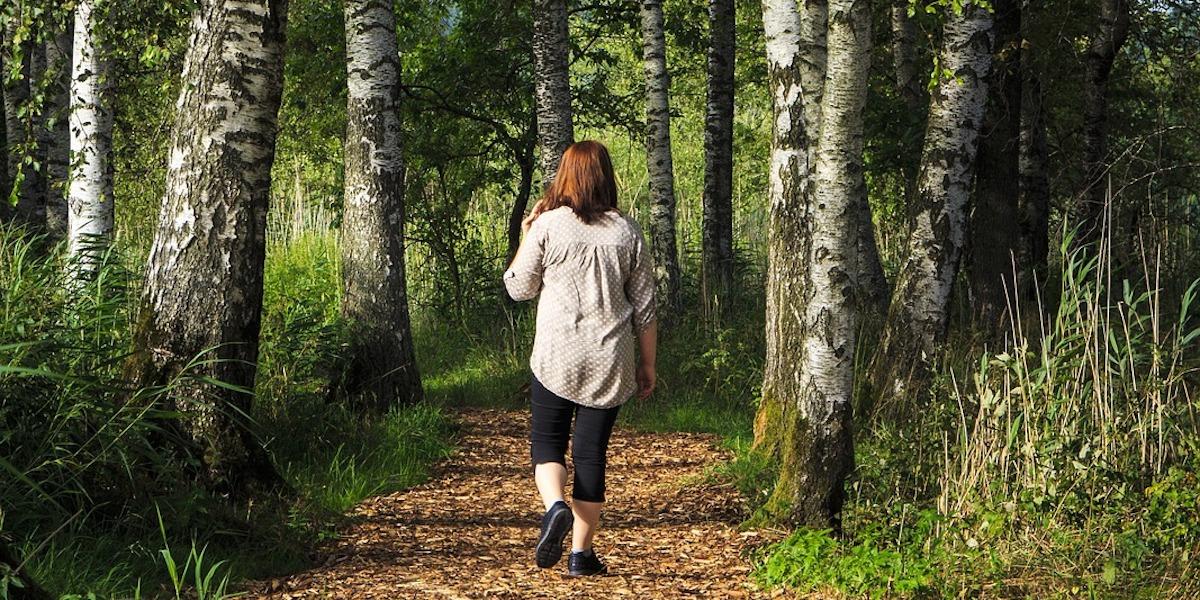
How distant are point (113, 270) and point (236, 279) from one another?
1484 mm

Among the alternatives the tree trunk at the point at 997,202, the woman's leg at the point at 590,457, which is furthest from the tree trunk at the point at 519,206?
the woman's leg at the point at 590,457

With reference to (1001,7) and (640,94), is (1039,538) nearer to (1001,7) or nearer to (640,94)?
(1001,7)

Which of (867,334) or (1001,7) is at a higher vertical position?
(1001,7)

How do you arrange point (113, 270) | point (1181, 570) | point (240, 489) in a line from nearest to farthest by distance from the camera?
1. point (1181, 570)
2. point (240, 489)
3. point (113, 270)

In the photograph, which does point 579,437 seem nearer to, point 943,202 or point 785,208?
point 785,208

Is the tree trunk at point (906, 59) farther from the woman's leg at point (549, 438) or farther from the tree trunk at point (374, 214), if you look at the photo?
the woman's leg at point (549, 438)

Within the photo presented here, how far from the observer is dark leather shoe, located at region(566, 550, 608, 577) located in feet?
18.8

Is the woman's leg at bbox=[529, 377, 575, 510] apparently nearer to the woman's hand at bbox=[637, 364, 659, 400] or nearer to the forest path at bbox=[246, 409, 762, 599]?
the woman's hand at bbox=[637, 364, 659, 400]

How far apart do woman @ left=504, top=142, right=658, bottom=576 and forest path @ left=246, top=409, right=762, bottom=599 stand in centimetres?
49

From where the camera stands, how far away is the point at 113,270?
7.57 meters

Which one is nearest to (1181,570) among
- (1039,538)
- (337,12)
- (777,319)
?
(1039,538)

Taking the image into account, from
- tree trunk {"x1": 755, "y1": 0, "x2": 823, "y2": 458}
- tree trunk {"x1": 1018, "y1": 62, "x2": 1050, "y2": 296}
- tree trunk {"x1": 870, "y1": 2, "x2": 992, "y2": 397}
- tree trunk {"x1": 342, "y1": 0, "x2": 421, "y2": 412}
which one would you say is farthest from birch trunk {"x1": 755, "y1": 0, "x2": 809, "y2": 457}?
tree trunk {"x1": 1018, "y1": 62, "x2": 1050, "y2": 296}

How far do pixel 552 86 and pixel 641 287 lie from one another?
591cm

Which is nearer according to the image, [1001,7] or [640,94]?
[1001,7]
